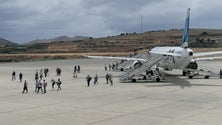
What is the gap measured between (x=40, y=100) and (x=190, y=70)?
87.9 feet

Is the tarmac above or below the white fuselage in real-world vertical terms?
below

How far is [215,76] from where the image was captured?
5544cm

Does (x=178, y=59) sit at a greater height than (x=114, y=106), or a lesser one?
greater

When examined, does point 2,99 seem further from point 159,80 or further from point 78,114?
point 159,80

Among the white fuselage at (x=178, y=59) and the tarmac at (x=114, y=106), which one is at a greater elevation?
the white fuselage at (x=178, y=59)

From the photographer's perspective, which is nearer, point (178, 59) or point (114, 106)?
point (114, 106)

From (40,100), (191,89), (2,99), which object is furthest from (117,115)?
(191,89)

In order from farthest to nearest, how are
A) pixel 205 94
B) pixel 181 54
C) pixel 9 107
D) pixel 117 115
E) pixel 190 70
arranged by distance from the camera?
pixel 190 70 < pixel 181 54 < pixel 205 94 < pixel 9 107 < pixel 117 115

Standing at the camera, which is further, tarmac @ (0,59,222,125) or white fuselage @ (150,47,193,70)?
white fuselage @ (150,47,193,70)

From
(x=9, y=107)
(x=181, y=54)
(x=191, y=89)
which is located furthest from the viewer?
(x=181, y=54)

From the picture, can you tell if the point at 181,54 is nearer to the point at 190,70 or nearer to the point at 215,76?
the point at 190,70

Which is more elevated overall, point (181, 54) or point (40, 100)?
point (181, 54)

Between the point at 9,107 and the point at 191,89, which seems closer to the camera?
the point at 9,107

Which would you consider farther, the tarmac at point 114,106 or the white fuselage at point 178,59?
the white fuselage at point 178,59
